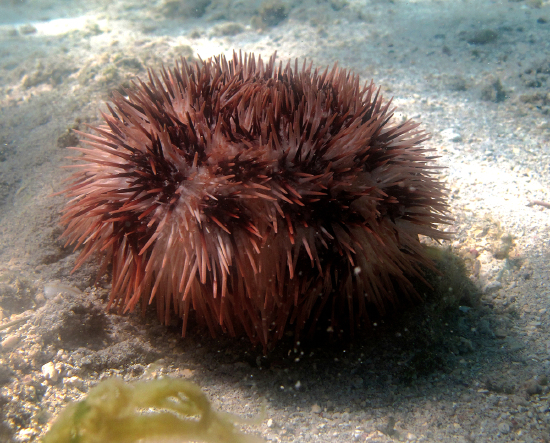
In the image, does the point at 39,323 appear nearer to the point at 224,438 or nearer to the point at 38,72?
the point at 224,438

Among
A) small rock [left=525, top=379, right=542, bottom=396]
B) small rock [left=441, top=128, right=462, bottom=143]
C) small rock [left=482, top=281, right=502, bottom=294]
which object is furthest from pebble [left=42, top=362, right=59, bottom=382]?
small rock [left=441, top=128, right=462, bottom=143]

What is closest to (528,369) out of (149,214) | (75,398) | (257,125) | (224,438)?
(224,438)

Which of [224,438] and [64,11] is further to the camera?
[64,11]

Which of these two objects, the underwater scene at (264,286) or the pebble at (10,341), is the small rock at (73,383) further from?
the pebble at (10,341)

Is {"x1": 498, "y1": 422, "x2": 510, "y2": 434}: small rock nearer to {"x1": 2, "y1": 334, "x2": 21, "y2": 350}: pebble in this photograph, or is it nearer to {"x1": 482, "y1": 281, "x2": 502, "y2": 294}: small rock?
{"x1": 482, "y1": 281, "x2": 502, "y2": 294}: small rock

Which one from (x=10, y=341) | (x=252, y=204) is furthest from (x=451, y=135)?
(x=10, y=341)

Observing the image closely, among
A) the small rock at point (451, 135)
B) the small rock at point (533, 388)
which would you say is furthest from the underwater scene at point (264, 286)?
the small rock at point (451, 135)
